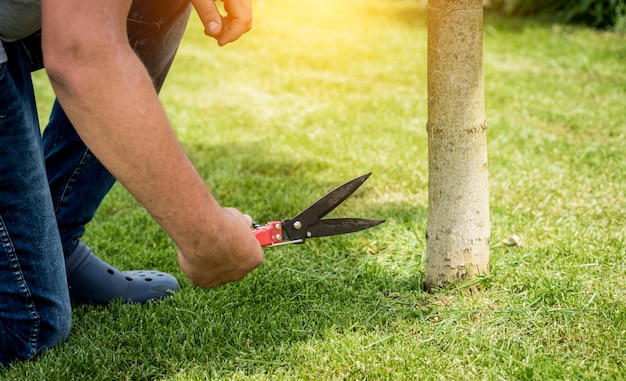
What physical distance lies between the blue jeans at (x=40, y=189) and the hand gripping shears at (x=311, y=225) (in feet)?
1.82

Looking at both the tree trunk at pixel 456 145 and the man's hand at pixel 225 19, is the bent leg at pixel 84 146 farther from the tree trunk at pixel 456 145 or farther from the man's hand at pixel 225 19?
the tree trunk at pixel 456 145

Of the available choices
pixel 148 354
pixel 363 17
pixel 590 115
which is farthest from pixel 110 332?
pixel 363 17

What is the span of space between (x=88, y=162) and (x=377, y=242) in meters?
1.11

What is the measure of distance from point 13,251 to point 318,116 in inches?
114

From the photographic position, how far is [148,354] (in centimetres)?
195

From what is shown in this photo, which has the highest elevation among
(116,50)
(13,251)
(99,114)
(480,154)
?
(116,50)

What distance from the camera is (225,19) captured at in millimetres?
1763

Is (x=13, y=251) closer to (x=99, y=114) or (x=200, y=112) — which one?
(x=99, y=114)

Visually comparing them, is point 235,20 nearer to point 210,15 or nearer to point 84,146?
point 210,15

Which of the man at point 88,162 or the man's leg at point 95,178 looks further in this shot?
the man's leg at point 95,178

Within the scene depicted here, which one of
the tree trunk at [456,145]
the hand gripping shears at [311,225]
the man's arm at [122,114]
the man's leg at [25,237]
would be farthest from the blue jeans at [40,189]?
the tree trunk at [456,145]

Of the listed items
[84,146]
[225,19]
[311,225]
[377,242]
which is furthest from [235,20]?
[377,242]

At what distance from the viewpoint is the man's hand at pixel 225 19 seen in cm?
168

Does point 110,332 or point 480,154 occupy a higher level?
point 480,154
